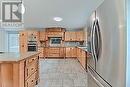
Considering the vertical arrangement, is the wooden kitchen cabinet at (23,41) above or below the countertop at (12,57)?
above

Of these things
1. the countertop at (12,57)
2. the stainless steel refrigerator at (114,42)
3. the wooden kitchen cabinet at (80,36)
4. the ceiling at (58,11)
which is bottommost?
the countertop at (12,57)

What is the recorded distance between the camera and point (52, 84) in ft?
17.3

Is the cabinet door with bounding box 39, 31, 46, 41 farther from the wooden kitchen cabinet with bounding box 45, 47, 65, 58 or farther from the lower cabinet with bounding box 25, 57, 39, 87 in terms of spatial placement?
the lower cabinet with bounding box 25, 57, 39, 87

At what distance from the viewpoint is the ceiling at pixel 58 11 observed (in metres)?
9.34

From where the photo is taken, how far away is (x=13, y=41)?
1403cm

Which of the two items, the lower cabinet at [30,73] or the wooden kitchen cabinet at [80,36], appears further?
the wooden kitchen cabinet at [80,36]

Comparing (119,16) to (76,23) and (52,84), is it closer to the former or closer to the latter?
(52,84)

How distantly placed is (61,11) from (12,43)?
5305 millimetres

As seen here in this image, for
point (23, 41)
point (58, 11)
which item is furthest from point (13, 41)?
point (58, 11)

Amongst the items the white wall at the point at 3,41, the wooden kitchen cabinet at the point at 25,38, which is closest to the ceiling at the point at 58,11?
the wooden kitchen cabinet at the point at 25,38

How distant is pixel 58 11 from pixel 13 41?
5.16 metres

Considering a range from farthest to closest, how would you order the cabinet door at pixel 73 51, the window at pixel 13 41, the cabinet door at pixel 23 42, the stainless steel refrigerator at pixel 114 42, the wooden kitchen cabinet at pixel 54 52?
the window at pixel 13 41
the wooden kitchen cabinet at pixel 54 52
the cabinet door at pixel 73 51
the cabinet door at pixel 23 42
the stainless steel refrigerator at pixel 114 42

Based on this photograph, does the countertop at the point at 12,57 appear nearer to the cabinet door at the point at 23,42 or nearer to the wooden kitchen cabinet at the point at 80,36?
the cabinet door at the point at 23,42

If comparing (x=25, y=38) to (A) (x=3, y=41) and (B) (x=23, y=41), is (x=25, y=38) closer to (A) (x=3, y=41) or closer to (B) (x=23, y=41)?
(B) (x=23, y=41)
